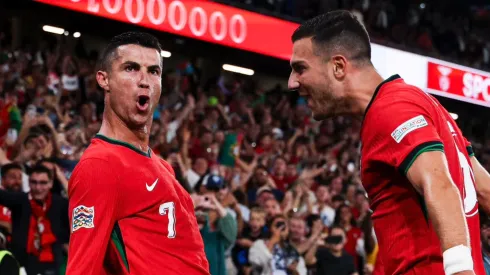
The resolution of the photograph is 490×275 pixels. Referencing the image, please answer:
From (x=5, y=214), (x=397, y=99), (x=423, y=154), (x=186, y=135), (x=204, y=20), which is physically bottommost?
(x=5, y=214)

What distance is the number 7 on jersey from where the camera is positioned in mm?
3826

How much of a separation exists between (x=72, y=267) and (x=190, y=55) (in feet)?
45.0

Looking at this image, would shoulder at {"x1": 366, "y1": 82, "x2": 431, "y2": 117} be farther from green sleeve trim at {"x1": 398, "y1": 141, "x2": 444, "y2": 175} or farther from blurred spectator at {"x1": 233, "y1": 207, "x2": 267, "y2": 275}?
blurred spectator at {"x1": 233, "y1": 207, "x2": 267, "y2": 275}

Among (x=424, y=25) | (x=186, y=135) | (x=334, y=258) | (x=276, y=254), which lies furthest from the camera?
(x=424, y=25)

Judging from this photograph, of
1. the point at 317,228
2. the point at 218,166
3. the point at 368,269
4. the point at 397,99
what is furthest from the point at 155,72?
the point at 368,269

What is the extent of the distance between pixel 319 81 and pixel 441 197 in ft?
2.53

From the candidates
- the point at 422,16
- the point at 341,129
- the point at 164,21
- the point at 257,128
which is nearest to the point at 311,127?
the point at 341,129

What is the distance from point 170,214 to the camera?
12.7 feet

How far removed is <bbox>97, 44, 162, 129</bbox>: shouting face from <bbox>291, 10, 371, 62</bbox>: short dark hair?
984 millimetres

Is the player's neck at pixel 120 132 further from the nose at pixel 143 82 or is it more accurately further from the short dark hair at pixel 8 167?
the short dark hair at pixel 8 167

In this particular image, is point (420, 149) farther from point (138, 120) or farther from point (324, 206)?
point (324, 206)

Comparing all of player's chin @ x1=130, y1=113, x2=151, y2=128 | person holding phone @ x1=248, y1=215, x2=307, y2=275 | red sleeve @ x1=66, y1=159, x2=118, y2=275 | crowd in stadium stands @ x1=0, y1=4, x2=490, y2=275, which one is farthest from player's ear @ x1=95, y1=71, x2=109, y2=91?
person holding phone @ x1=248, y1=215, x2=307, y2=275

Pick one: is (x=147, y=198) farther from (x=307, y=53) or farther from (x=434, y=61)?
(x=434, y=61)

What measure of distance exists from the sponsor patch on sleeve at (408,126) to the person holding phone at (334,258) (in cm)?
633
